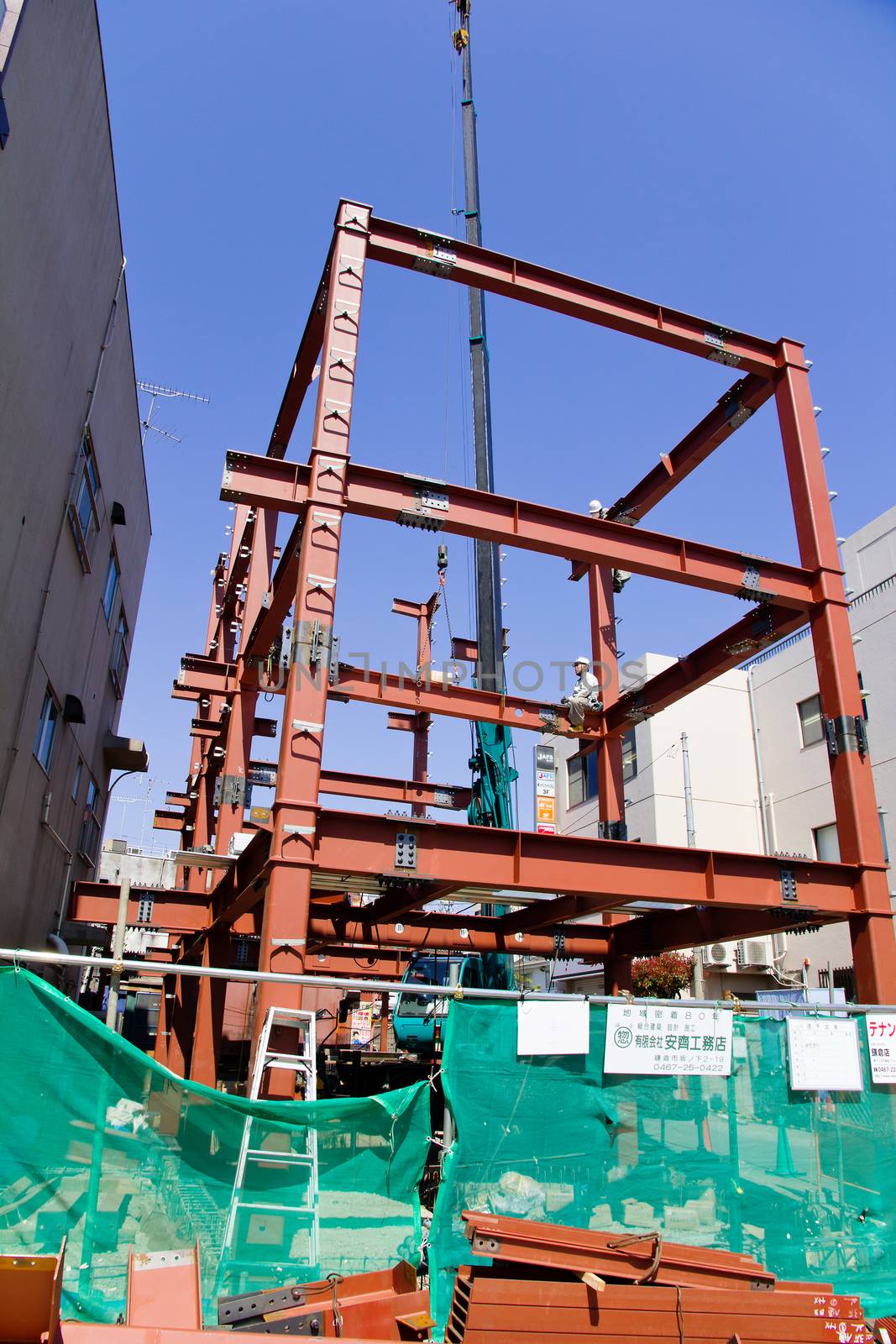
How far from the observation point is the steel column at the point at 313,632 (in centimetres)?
905

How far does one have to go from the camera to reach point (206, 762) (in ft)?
74.4

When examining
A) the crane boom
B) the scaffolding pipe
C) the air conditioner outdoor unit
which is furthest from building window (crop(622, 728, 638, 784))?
the scaffolding pipe

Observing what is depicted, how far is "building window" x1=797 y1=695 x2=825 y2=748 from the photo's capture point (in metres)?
27.3

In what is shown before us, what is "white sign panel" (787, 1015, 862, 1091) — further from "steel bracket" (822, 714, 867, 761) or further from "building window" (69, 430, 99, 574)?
"building window" (69, 430, 99, 574)

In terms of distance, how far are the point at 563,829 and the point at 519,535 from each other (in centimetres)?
2559

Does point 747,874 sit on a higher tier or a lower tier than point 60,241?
lower

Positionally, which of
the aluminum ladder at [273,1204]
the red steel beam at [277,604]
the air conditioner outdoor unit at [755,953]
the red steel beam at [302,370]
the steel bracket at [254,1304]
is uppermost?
the red steel beam at [302,370]

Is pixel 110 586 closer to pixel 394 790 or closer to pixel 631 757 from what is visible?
pixel 394 790

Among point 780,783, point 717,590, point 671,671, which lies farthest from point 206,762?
point 780,783

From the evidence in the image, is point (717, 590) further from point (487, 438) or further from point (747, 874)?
point (487, 438)

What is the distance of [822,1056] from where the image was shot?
21.9 feet

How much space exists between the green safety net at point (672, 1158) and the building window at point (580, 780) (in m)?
26.7

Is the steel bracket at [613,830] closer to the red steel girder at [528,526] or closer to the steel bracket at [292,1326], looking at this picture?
the red steel girder at [528,526]

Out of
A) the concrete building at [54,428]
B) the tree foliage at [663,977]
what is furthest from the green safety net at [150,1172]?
the tree foliage at [663,977]
